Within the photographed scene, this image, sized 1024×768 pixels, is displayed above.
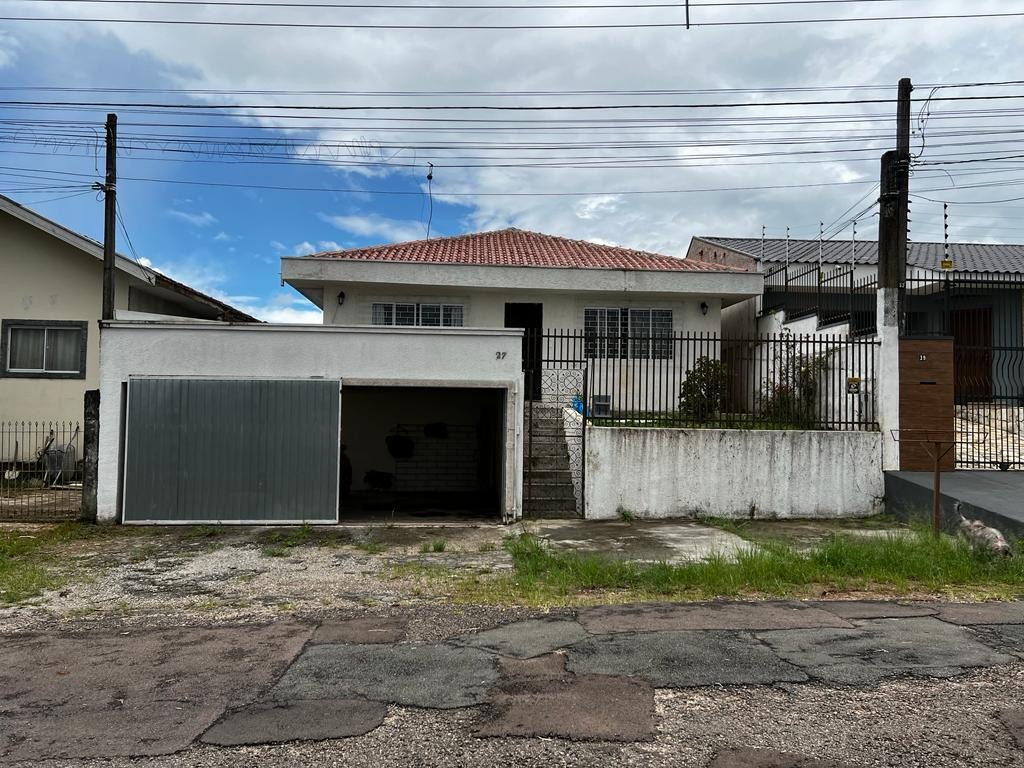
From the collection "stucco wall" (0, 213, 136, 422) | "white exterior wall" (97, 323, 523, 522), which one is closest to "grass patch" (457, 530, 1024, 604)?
"white exterior wall" (97, 323, 523, 522)

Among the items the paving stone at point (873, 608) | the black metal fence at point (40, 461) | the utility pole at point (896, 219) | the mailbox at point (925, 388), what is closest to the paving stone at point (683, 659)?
the paving stone at point (873, 608)

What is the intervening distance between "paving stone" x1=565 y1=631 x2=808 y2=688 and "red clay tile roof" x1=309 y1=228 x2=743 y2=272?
11599 mm

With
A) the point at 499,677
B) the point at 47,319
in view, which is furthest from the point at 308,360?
the point at 47,319

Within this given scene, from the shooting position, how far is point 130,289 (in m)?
16.5

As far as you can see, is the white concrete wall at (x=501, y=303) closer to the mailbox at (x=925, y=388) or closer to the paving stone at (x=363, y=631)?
the mailbox at (x=925, y=388)

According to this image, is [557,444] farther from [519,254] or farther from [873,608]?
[873,608]

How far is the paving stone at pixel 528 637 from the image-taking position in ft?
17.6

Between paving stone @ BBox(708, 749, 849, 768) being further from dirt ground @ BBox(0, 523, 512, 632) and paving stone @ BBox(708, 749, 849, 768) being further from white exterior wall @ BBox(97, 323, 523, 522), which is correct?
white exterior wall @ BBox(97, 323, 523, 522)

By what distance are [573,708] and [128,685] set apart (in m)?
2.75

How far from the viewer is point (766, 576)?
7410 mm

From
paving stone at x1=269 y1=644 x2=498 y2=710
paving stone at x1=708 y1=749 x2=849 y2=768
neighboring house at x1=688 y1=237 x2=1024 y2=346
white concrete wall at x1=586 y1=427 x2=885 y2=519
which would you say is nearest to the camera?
paving stone at x1=708 y1=749 x2=849 y2=768

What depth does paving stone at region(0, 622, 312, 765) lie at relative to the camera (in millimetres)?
3910

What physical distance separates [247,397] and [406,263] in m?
5.70

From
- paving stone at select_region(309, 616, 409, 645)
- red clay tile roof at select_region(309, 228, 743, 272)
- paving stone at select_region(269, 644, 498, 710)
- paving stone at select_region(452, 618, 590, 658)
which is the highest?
red clay tile roof at select_region(309, 228, 743, 272)
